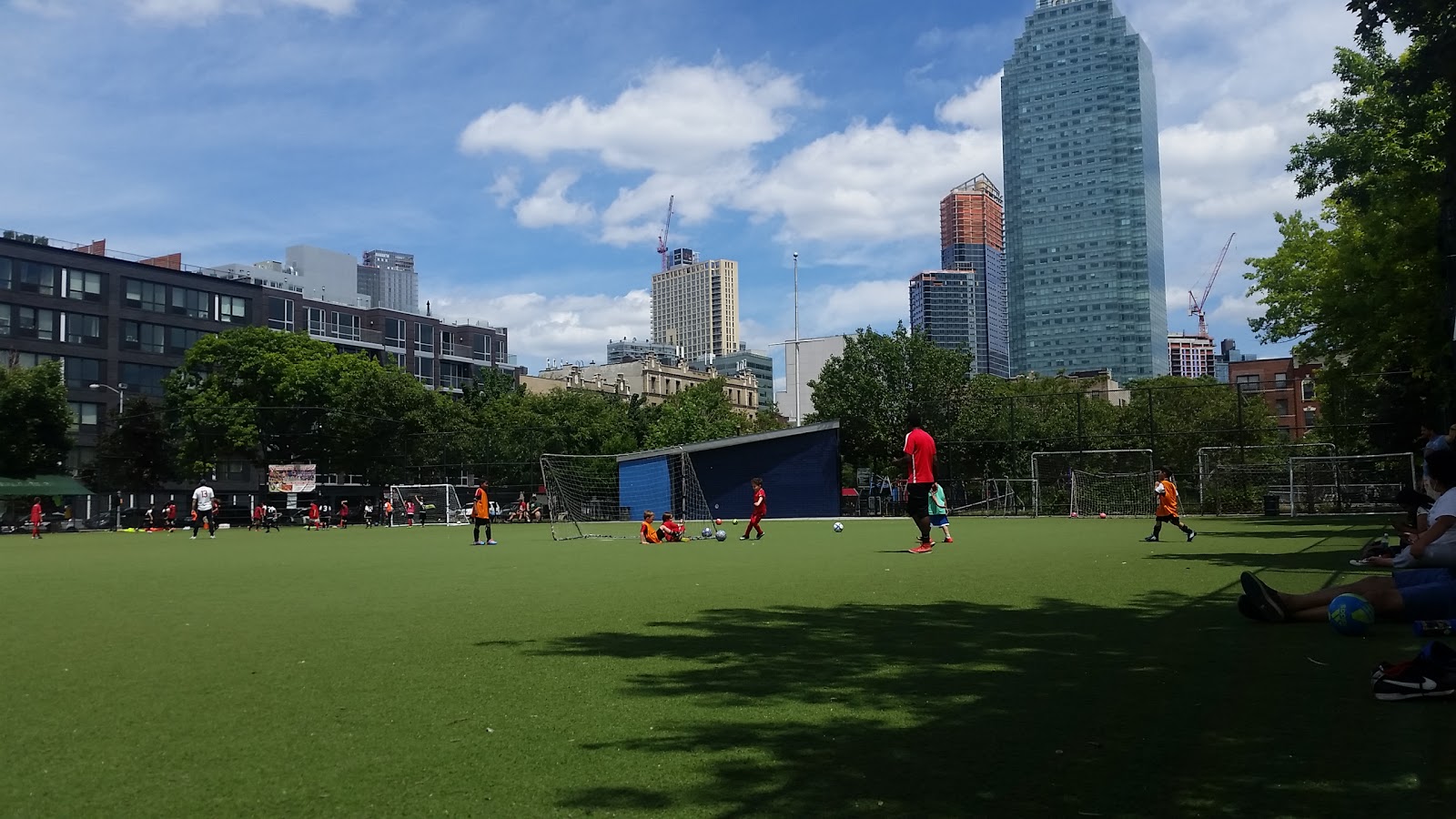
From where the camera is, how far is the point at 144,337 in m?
71.7

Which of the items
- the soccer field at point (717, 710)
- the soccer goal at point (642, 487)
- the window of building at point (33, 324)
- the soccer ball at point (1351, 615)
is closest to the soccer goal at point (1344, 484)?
the soccer goal at point (642, 487)

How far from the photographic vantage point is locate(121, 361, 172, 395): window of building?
70.5 m

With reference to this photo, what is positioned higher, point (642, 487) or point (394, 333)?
point (394, 333)

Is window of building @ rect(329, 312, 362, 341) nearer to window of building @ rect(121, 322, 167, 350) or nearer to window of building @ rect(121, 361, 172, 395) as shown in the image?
window of building @ rect(121, 322, 167, 350)

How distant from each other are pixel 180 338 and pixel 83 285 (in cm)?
718

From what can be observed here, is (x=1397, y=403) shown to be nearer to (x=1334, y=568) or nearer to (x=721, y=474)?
(x=721, y=474)

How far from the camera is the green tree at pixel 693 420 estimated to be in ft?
248

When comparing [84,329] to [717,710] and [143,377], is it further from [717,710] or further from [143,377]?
[717,710]

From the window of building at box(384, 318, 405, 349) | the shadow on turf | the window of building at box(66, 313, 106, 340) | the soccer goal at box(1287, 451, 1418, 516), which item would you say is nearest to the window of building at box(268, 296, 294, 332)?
the window of building at box(384, 318, 405, 349)

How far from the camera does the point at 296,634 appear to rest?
22.9 ft

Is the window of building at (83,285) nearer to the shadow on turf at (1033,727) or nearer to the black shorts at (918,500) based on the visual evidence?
the black shorts at (918,500)

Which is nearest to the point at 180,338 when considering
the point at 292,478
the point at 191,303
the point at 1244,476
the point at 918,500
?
the point at 191,303

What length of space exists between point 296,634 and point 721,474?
39461 mm

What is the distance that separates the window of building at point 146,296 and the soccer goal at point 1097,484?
6198 centimetres
